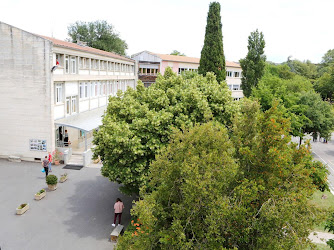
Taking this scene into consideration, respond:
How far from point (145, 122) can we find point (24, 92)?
1516 cm

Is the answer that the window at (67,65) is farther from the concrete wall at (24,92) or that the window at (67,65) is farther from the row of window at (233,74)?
the row of window at (233,74)

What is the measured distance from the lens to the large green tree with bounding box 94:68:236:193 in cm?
1451

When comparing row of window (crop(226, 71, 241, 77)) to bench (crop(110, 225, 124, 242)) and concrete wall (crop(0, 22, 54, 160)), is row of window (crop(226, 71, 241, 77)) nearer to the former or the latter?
concrete wall (crop(0, 22, 54, 160))

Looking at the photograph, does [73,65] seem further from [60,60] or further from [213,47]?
[213,47]

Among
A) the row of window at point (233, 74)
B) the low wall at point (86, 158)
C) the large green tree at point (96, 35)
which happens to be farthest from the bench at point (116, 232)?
the large green tree at point (96, 35)

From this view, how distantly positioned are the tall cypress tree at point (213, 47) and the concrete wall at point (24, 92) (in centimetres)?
1817

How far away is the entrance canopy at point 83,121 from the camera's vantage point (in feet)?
84.0

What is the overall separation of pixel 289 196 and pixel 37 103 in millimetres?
22612

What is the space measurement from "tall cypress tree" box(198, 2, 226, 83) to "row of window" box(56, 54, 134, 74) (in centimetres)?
1299

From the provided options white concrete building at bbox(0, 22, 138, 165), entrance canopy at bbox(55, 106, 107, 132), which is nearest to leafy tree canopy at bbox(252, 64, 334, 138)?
entrance canopy at bbox(55, 106, 107, 132)

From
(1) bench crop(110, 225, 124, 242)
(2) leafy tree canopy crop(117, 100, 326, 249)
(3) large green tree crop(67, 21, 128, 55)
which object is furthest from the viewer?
(3) large green tree crop(67, 21, 128, 55)

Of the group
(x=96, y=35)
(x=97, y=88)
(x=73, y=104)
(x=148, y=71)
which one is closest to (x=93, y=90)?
(x=97, y=88)

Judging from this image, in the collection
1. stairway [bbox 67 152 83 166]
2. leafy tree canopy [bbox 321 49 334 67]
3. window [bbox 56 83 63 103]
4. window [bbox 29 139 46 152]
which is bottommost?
stairway [bbox 67 152 83 166]

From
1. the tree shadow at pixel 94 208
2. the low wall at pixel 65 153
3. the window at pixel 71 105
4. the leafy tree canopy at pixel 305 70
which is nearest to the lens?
the tree shadow at pixel 94 208
